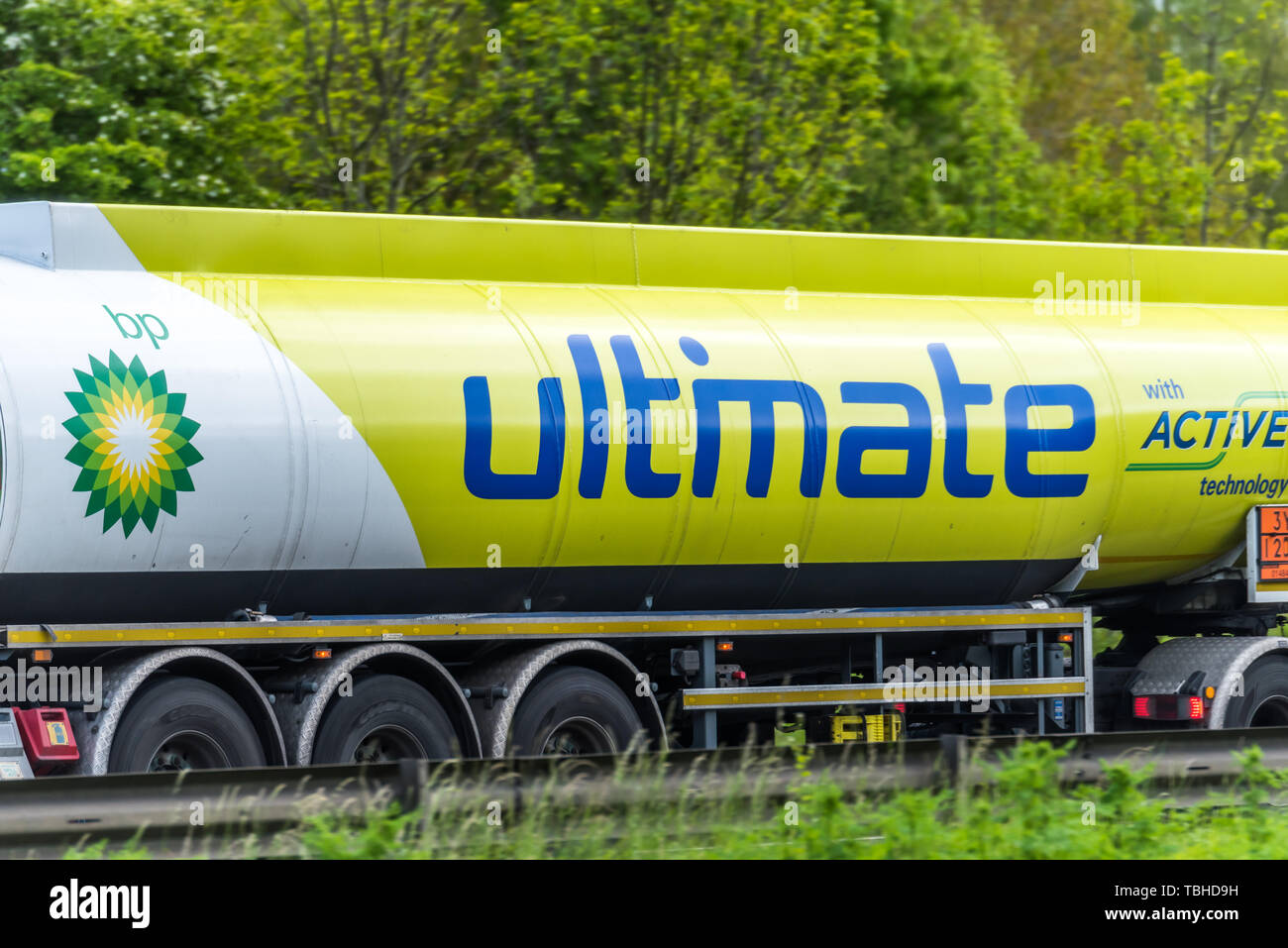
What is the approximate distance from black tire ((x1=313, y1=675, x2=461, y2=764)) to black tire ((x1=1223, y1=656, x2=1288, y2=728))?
601 cm

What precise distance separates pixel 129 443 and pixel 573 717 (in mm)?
3108

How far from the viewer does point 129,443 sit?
8859 millimetres

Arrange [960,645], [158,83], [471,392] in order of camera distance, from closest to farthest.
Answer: [471,392], [960,645], [158,83]

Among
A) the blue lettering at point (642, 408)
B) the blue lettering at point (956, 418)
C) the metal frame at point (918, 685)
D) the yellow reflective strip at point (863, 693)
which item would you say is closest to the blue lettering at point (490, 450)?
the blue lettering at point (642, 408)

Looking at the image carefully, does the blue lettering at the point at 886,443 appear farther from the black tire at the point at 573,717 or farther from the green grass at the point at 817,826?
the green grass at the point at 817,826

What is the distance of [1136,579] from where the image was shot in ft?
43.1

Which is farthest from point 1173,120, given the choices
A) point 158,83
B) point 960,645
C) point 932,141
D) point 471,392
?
point 471,392

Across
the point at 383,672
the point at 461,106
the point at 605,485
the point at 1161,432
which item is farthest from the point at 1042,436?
the point at 461,106

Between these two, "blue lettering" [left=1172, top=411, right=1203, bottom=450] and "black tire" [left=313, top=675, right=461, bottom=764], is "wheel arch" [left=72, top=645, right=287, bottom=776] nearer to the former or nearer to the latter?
"black tire" [left=313, top=675, right=461, bottom=764]

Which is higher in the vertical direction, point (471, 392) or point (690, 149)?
point (690, 149)

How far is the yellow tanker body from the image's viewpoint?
372 inches

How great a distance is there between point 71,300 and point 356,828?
3.33 m

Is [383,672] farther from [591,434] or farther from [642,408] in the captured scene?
[642,408]

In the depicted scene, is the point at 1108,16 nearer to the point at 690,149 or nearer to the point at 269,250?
the point at 690,149
